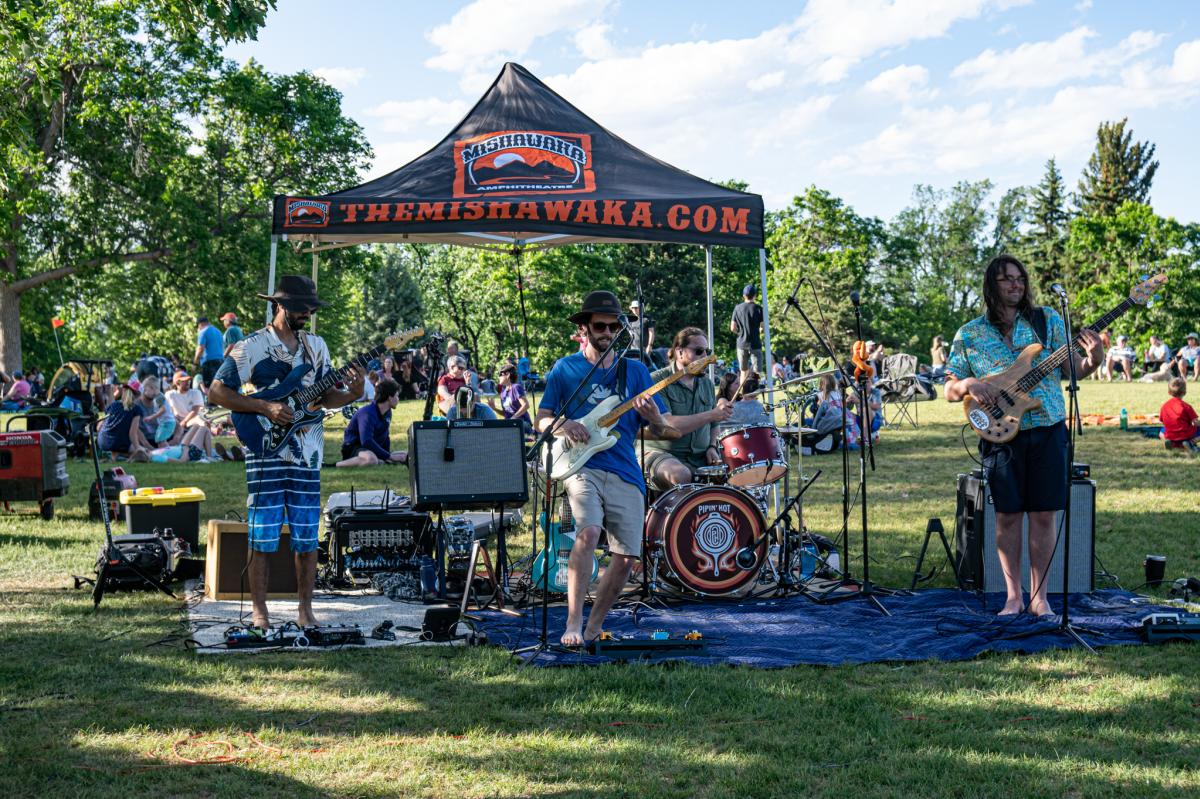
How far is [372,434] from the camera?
1436cm

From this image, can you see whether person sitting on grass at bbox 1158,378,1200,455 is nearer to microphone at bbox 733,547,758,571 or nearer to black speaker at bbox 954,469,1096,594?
black speaker at bbox 954,469,1096,594

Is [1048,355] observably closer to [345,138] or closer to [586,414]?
[586,414]

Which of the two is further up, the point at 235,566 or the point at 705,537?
the point at 705,537

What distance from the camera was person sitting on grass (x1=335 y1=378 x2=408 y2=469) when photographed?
46.0 feet

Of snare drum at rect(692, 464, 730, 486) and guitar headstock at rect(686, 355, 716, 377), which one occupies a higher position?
guitar headstock at rect(686, 355, 716, 377)

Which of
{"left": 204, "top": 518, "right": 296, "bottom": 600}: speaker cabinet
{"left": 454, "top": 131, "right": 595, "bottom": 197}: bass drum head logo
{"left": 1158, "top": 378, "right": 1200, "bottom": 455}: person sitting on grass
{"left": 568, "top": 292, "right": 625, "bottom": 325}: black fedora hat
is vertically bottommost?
{"left": 204, "top": 518, "right": 296, "bottom": 600}: speaker cabinet

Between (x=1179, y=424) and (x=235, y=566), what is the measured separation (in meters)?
13.4

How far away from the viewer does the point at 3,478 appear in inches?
425

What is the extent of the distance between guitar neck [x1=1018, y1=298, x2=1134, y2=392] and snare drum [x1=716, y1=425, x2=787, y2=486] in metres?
1.87

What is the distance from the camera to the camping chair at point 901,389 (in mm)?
22850

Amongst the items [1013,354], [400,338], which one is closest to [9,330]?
[400,338]

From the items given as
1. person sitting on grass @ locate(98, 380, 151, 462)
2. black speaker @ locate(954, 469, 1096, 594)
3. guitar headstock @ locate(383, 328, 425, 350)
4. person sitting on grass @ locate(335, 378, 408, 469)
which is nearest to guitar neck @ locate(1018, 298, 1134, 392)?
black speaker @ locate(954, 469, 1096, 594)

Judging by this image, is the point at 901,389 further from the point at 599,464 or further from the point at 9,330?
the point at 9,330

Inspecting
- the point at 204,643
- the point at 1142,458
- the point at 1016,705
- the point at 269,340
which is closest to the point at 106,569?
the point at 204,643
